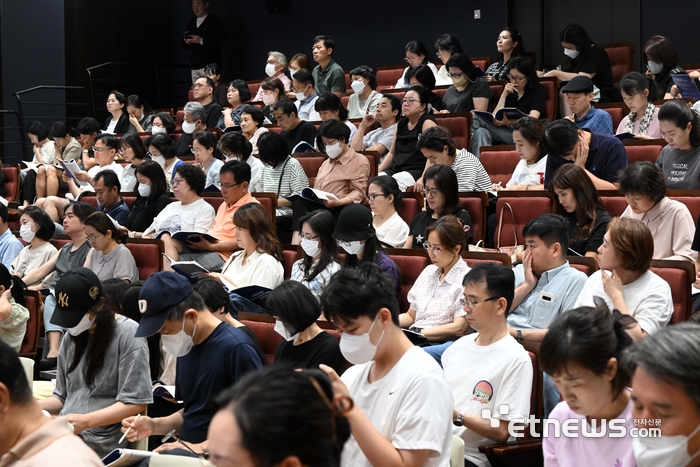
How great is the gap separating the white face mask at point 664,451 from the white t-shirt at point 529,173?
3.60 meters

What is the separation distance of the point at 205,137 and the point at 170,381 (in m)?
2.96

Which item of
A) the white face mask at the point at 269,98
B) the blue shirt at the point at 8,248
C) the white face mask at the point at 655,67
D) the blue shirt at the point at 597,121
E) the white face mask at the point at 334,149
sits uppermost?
the white face mask at the point at 655,67

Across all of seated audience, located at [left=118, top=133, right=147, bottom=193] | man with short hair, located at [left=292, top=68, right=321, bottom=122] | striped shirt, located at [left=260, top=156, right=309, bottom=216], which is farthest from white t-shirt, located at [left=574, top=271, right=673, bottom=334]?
man with short hair, located at [left=292, top=68, right=321, bottom=122]

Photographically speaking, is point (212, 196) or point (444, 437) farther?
point (212, 196)

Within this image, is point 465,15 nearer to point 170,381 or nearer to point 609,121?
point 609,121

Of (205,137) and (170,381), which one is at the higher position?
(205,137)

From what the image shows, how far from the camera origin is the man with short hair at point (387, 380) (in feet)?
6.48

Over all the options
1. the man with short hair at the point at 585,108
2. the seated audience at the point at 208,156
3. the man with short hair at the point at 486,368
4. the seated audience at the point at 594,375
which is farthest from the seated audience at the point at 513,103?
the seated audience at the point at 594,375

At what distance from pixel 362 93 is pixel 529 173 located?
2663 millimetres

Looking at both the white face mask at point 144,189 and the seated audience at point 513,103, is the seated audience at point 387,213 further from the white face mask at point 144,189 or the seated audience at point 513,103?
the white face mask at point 144,189

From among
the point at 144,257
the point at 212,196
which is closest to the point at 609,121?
the point at 212,196

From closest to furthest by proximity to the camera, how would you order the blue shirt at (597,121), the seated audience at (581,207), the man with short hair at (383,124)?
the seated audience at (581,207) → the blue shirt at (597,121) → the man with short hair at (383,124)

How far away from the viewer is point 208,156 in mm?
6508

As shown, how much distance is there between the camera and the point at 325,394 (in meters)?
1.32
